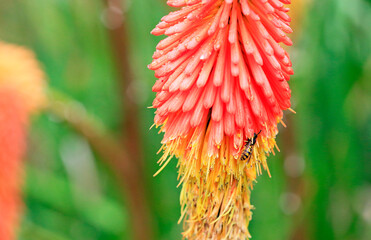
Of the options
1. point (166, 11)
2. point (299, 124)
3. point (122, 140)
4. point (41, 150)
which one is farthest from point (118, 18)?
point (41, 150)

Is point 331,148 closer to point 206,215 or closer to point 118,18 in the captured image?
point 118,18

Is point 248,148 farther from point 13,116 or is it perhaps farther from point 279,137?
point 279,137

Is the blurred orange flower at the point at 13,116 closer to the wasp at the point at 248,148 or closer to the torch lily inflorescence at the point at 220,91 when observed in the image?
the torch lily inflorescence at the point at 220,91

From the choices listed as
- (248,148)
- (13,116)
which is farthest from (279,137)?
(248,148)

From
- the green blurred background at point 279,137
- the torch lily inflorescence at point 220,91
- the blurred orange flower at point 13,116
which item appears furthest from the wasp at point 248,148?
the green blurred background at point 279,137

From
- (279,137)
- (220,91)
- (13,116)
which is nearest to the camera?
(220,91)

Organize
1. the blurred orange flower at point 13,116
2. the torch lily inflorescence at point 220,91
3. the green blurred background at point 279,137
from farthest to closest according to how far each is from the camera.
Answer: the green blurred background at point 279,137, the blurred orange flower at point 13,116, the torch lily inflorescence at point 220,91
